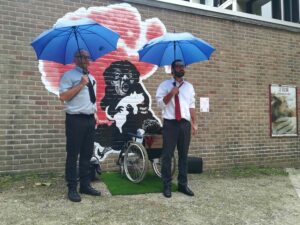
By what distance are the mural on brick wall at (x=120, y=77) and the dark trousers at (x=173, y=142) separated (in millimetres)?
1893

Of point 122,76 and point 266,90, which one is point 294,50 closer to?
point 266,90

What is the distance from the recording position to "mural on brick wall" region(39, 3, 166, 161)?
696 cm

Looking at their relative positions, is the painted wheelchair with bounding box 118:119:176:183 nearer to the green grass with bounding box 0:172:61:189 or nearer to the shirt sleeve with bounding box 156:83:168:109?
the shirt sleeve with bounding box 156:83:168:109

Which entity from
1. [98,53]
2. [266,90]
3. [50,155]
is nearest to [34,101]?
[50,155]

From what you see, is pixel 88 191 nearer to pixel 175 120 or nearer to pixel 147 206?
pixel 147 206

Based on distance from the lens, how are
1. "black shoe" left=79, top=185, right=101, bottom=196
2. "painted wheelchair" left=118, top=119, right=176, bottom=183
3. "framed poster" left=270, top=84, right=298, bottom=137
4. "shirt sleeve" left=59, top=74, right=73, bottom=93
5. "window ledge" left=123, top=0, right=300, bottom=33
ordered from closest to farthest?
"shirt sleeve" left=59, top=74, right=73, bottom=93 → "black shoe" left=79, top=185, right=101, bottom=196 → "painted wheelchair" left=118, top=119, right=176, bottom=183 → "window ledge" left=123, top=0, right=300, bottom=33 → "framed poster" left=270, top=84, right=298, bottom=137

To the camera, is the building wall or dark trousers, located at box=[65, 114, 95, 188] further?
the building wall

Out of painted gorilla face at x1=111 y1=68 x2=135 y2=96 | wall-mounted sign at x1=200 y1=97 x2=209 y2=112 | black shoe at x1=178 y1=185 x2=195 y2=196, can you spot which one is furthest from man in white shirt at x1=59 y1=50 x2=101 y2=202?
wall-mounted sign at x1=200 y1=97 x2=209 y2=112

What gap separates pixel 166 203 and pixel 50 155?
2478 mm

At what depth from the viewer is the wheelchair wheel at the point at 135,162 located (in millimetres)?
5836

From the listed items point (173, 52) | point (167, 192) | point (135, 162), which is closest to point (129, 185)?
point (135, 162)

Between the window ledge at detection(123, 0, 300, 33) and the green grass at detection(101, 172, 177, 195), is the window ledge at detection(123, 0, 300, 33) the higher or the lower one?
the higher one

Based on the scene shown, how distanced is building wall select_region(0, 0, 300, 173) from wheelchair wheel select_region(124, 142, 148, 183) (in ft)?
2.92

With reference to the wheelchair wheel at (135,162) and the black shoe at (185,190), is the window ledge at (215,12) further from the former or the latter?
the black shoe at (185,190)
